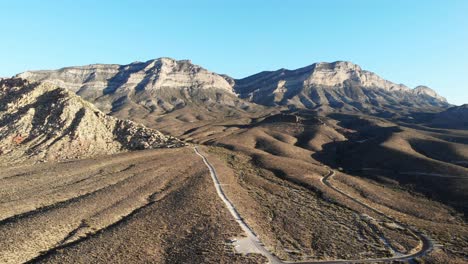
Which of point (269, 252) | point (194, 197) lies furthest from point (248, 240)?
point (194, 197)

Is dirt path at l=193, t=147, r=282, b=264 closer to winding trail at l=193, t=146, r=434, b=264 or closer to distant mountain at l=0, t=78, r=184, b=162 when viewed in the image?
winding trail at l=193, t=146, r=434, b=264

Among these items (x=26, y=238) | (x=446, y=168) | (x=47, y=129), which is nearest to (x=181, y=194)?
(x=26, y=238)

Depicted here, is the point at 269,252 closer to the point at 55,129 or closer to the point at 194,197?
the point at 194,197

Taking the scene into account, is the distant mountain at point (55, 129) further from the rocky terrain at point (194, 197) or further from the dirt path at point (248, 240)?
the dirt path at point (248, 240)

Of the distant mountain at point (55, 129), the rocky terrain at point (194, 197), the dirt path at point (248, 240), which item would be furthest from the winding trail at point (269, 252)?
the distant mountain at point (55, 129)

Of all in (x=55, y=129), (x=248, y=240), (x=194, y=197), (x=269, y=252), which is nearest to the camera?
(x=269, y=252)

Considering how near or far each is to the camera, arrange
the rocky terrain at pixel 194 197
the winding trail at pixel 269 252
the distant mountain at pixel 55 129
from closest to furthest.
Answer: the winding trail at pixel 269 252 → the rocky terrain at pixel 194 197 → the distant mountain at pixel 55 129

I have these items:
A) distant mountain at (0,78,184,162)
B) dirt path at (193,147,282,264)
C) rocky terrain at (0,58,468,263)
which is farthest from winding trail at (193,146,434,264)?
distant mountain at (0,78,184,162)

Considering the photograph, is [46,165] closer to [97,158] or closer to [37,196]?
[97,158]
